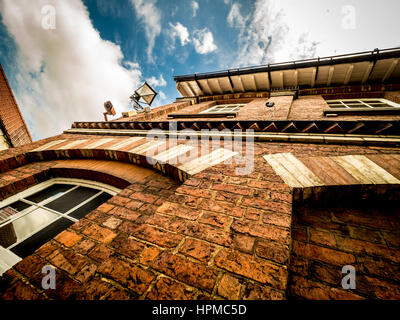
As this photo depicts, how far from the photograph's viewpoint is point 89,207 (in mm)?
2055

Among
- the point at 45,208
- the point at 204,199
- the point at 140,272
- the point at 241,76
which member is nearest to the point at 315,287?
the point at 204,199

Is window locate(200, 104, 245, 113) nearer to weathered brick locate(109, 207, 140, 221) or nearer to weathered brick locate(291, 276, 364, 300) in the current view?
weathered brick locate(109, 207, 140, 221)

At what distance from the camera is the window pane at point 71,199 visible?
2.13 meters

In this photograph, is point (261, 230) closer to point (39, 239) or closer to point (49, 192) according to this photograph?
point (39, 239)

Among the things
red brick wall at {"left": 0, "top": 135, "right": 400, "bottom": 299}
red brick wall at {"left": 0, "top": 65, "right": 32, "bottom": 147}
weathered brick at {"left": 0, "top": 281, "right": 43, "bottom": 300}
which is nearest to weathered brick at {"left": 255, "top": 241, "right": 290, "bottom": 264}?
red brick wall at {"left": 0, "top": 135, "right": 400, "bottom": 299}

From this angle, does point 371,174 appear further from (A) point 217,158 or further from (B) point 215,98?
(B) point 215,98

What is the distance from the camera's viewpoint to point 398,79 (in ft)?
13.7

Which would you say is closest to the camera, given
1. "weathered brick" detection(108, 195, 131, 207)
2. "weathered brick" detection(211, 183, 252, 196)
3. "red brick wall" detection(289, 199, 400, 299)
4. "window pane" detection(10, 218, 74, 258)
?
"red brick wall" detection(289, 199, 400, 299)

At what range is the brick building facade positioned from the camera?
816 millimetres

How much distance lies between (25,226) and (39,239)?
0.42 m

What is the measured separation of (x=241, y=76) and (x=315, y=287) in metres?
5.72

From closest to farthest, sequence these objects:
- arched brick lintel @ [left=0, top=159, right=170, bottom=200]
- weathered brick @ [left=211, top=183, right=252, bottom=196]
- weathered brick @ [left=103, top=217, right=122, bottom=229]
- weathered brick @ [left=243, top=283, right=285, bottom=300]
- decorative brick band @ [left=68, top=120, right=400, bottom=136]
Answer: weathered brick @ [left=243, top=283, right=285, bottom=300] < weathered brick @ [left=211, top=183, right=252, bottom=196] < weathered brick @ [left=103, top=217, right=122, bottom=229] < decorative brick band @ [left=68, top=120, right=400, bottom=136] < arched brick lintel @ [left=0, top=159, right=170, bottom=200]

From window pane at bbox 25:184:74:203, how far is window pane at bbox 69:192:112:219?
822mm
